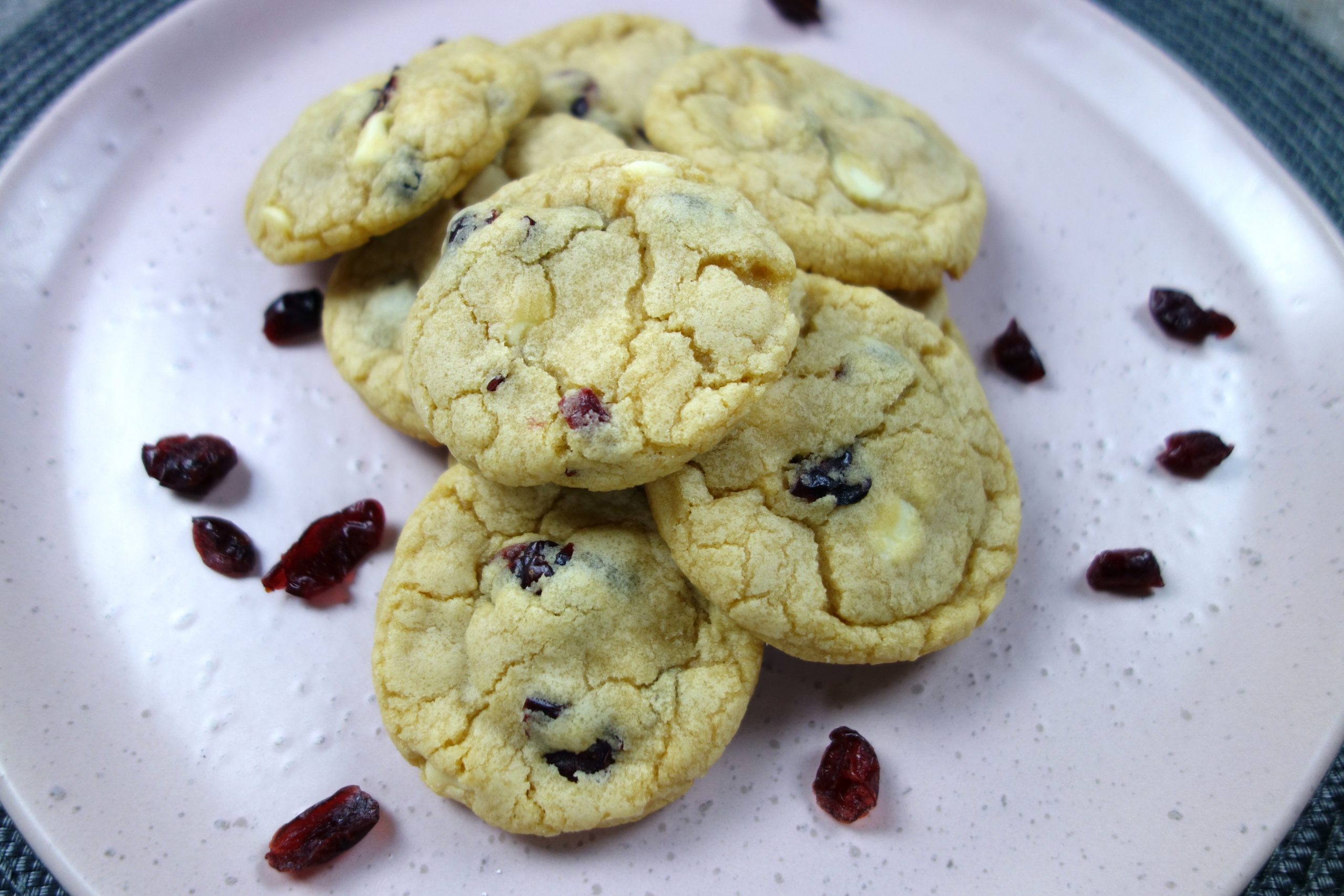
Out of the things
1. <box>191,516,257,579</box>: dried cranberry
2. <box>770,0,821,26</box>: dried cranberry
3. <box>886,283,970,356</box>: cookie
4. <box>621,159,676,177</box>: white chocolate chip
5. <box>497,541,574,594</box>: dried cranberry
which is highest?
<box>621,159,676,177</box>: white chocolate chip

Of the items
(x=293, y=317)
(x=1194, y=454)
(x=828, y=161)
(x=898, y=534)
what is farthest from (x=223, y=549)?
(x=1194, y=454)

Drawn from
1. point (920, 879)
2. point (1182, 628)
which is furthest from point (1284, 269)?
point (920, 879)

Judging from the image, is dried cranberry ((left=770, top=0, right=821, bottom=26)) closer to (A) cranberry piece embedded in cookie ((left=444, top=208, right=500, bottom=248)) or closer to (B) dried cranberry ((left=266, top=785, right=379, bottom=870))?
(A) cranberry piece embedded in cookie ((left=444, top=208, right=500, bottom=248))

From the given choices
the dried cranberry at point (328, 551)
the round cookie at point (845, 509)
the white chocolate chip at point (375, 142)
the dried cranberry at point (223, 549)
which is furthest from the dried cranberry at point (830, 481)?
the dried cranberry at point (223, 549)

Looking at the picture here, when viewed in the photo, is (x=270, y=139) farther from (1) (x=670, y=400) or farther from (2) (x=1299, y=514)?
(2) (x=1299, y=514)

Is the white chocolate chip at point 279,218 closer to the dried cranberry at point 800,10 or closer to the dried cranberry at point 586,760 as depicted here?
the dried cranberry at point 586,760

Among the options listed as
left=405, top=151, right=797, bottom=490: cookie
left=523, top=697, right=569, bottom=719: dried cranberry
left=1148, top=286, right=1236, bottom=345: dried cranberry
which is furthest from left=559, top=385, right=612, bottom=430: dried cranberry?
left=1148, top=286, right=1236, bottom=345: dried cranberry

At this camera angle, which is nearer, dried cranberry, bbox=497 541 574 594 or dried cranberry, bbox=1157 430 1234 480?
dried cranberry, bbox=497 541 574 594
